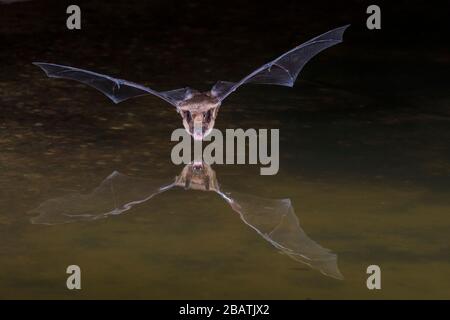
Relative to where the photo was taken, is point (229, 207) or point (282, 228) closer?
point (282, 228)

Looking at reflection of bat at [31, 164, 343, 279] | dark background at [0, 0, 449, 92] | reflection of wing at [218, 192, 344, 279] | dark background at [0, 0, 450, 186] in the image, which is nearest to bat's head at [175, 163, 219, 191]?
reflection of bat at [31, 164, 343, 279]

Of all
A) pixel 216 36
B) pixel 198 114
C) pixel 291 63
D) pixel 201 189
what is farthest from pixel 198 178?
pixel 216 36

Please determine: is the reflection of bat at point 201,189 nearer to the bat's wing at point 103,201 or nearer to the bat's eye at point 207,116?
the bat's wing at point 103,201

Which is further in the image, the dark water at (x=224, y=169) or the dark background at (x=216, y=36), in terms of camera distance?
the dark background at (x=216, y=36)

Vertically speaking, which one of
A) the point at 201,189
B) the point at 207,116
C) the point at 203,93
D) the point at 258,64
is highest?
the point at 258,64

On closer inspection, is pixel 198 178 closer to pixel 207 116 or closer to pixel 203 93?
pixel 207 116

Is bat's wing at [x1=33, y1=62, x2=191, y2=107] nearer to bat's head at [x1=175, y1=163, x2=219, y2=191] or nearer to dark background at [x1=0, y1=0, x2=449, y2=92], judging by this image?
bat's head at [x1=175, y1=163, x2=219, y2=191]

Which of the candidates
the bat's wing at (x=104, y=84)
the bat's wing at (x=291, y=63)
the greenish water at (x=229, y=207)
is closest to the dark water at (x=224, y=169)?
the greenish water at (x=229, y=207)
